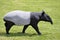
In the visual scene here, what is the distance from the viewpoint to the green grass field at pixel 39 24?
5008 millimetres

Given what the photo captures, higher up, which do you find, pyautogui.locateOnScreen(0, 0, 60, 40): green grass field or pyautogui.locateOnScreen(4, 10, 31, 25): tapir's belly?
pyautogui.locateOnScreen(4, 10, 31, 25): tapir's belly

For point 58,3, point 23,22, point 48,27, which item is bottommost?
point 58,3

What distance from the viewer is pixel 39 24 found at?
6141 mm

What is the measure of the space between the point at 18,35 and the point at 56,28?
1.11 m

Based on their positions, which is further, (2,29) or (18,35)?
(2,29)

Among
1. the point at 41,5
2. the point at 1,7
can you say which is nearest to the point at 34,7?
the point at 41,5

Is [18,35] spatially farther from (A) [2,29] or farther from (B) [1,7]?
(B) [1,7]

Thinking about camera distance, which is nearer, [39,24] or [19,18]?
[19,18]

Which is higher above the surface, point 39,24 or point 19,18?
point 19,18

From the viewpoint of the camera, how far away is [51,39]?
493 cm

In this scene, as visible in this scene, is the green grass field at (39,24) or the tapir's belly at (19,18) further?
the green grass field at (39,24)

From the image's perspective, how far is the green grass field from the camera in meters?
5.01

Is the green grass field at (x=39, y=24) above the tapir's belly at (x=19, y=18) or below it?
below

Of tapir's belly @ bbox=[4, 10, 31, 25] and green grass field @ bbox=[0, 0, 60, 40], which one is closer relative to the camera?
tapir's belly @ bbox=[4, 10, 31, 25]
